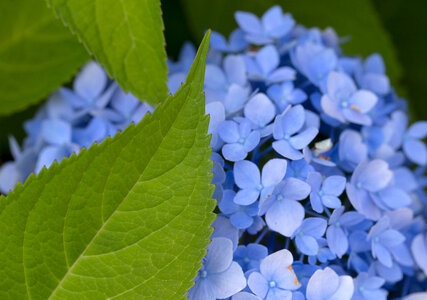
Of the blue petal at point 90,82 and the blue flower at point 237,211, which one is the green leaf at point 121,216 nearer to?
the blue flower at point 237,211

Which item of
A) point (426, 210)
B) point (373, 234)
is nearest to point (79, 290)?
point (373, 234)

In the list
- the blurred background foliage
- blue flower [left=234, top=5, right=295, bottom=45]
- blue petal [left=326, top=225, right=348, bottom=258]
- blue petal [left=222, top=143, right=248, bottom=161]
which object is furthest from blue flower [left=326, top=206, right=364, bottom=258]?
the blurred background foliage

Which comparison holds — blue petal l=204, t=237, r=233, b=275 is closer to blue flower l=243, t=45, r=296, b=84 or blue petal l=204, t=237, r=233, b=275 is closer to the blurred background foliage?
blue flower l=243, t=45, r=296, b=84

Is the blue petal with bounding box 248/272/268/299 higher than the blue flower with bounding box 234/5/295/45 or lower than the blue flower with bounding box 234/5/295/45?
lower

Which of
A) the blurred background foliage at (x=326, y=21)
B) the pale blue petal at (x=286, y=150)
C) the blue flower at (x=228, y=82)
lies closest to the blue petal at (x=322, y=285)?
the pale blue petal at (x=286, y=150)

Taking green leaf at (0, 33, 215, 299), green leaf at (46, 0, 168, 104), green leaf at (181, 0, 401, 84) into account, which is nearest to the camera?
green leaf at (0, 33, 215, 299)

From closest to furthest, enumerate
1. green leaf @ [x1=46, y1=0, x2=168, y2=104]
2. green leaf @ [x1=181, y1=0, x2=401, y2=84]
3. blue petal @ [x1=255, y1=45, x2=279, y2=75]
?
1. green leaf @ [x1=46, y1=0, x2=168, y2=104]
2. blue petal @ [x1=255, y1=45, x2=279, y2=75]
3. green leaf @ [x1=181, y1=0, x2=401, y2=84]

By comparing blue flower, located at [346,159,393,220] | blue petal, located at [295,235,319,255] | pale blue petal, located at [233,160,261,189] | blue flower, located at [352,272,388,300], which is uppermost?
pale blue petal, located at [233,160,261,189]
